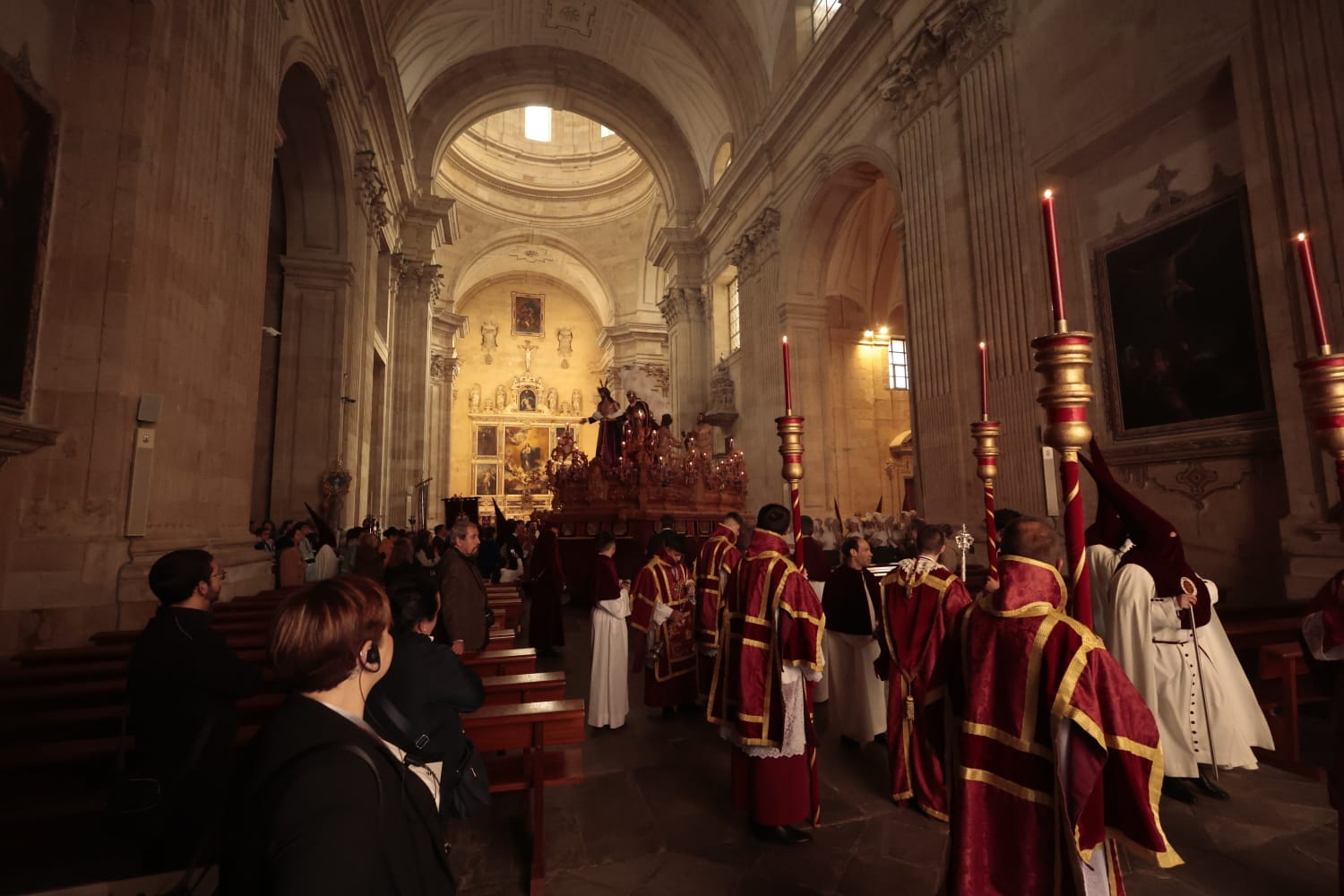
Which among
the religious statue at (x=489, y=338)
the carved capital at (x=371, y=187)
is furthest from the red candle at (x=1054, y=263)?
the religious statue at (x=489, y=338)

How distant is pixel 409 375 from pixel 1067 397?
17703mm

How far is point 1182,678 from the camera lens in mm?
3609

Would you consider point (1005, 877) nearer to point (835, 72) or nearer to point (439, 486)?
point (835, 72)

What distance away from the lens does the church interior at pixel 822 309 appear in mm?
3576

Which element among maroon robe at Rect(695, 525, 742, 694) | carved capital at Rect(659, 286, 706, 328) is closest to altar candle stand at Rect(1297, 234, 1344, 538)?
maroon robe at Rect(695, 525, 742, 694)

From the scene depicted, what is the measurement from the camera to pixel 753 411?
16141mm

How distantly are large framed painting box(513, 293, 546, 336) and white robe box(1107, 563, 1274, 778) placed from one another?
96.2 ft

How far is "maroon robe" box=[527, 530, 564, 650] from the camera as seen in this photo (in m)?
6.96

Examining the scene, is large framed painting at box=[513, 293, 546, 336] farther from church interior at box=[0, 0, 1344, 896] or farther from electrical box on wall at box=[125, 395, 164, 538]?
electrical box on wall at box=[125, 395, 164, 538]

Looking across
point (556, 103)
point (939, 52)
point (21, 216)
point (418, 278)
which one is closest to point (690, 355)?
point (418, 278)

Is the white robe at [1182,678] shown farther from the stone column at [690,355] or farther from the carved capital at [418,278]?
the carved capital at [418,278]

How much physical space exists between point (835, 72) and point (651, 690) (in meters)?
11.6

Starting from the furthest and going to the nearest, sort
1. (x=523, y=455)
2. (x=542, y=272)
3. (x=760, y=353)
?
(x=542, y=272) → (x=523, y=455) → (x=760, y=353)

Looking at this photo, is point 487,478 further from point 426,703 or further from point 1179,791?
point 426,703
